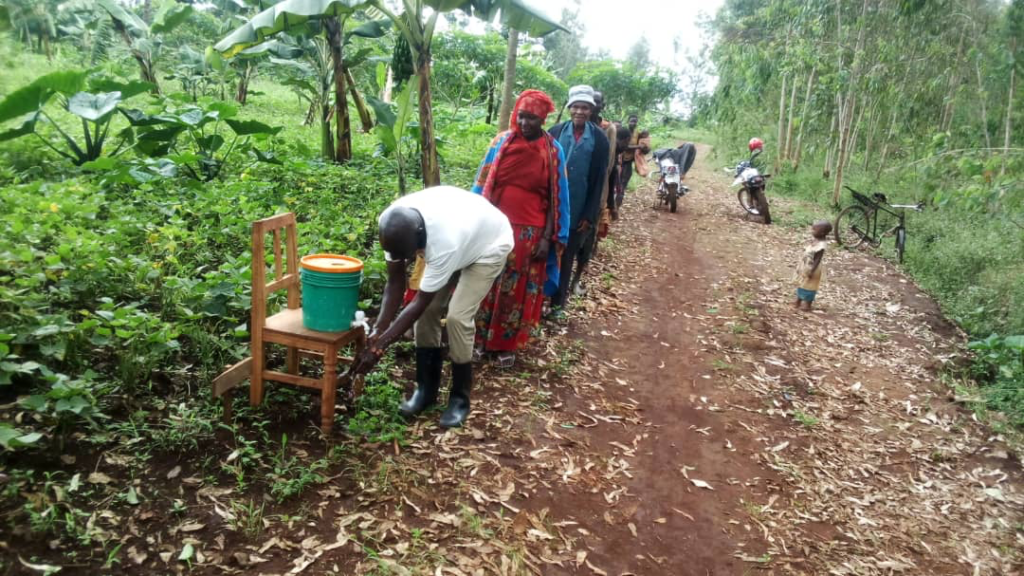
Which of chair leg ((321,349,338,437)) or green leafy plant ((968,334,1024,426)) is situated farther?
green leafy plant ((968,334,1024,426))

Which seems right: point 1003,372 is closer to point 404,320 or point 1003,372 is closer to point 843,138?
point 404,320

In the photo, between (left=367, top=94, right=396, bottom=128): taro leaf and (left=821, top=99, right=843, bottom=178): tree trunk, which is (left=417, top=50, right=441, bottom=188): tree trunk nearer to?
(left=367, top=94, right=396, bottom=128): taro leaf

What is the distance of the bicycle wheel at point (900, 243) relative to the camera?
9.70 meters

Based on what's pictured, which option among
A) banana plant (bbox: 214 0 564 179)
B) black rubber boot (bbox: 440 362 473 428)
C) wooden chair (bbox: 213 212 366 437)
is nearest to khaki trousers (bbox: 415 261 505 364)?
black rubber boot (bbox: 440 362 473 428)

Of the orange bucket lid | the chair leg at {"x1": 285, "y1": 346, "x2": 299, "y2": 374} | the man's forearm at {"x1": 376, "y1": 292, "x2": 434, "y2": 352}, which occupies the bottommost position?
the chair leg at {"x1": 285, "y1": 346, "x2": 299, "y2": 374}

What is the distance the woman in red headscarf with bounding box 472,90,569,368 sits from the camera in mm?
4270

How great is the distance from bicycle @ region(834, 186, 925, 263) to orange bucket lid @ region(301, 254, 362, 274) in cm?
922

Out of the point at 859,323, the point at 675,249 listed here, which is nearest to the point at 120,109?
the point at 675,249

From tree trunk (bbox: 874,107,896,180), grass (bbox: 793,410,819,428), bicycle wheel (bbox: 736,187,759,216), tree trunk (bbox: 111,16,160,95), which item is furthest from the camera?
tree trunk (bbox: 874,107,896,180)

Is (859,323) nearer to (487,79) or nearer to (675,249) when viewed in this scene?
(675,249)

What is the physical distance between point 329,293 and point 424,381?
882 mm

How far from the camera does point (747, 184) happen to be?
1211 cm

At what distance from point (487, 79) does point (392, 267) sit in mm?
12089

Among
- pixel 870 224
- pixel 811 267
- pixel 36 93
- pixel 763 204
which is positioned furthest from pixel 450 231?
pixel 870 224
